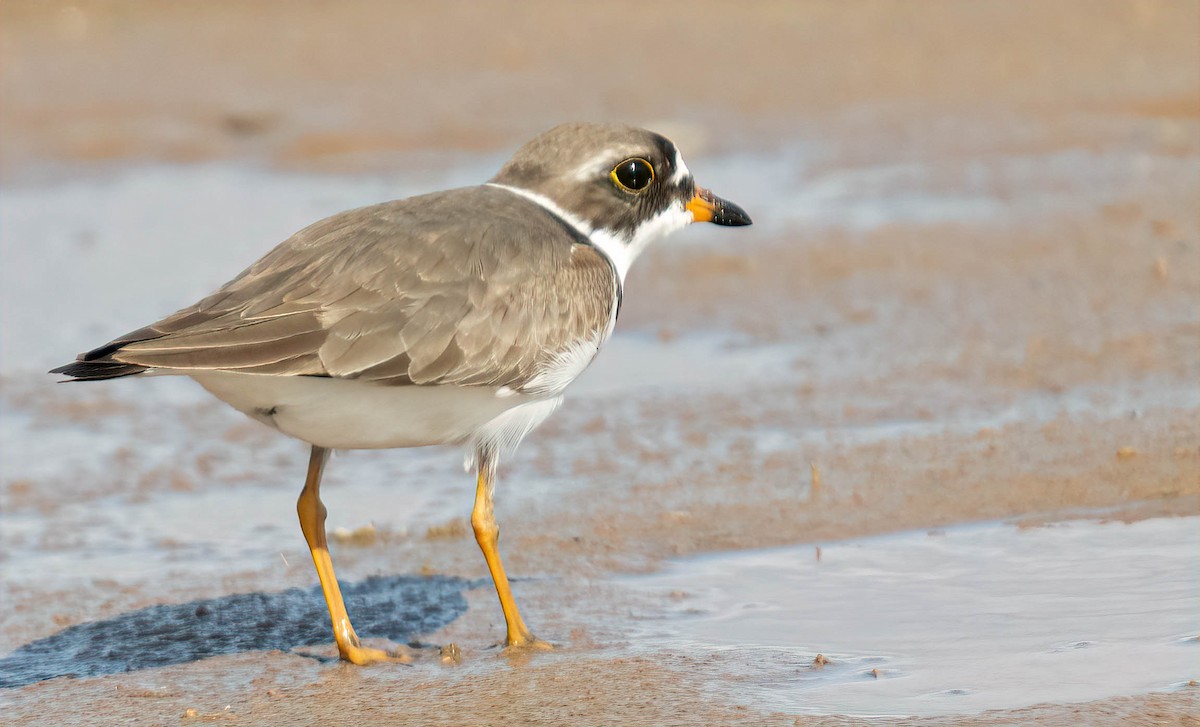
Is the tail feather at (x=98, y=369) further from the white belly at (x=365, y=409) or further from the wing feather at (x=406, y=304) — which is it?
the white belly at (x=365, y=409)

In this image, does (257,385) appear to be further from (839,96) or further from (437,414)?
(839,96)

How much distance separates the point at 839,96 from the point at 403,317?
10.2 metres

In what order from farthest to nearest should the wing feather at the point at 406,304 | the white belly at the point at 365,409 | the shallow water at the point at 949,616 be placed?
the white belly at the point at 365,409, the wing feather at the point at 406,304, the shallow water at the point at 949,616

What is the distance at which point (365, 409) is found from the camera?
5148 millimetres

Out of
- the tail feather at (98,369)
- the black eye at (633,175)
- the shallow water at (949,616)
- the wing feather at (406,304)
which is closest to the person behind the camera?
the shallow water at (949,616)

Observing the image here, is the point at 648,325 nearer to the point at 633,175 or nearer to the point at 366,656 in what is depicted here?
the point at 633,175

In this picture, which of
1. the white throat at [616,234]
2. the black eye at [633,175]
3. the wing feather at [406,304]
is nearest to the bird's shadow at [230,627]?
the wing feather at [406,304]

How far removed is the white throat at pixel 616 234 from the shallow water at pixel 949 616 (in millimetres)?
1236

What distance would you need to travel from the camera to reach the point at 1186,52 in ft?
47.5

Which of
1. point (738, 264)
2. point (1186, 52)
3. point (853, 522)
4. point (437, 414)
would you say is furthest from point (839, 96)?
point (437, 414)

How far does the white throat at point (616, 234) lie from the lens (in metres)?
6.03

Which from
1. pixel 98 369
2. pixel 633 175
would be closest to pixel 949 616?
pixel 633 175

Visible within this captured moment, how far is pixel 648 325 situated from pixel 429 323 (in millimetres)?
4391

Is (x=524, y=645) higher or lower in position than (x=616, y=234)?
lower
